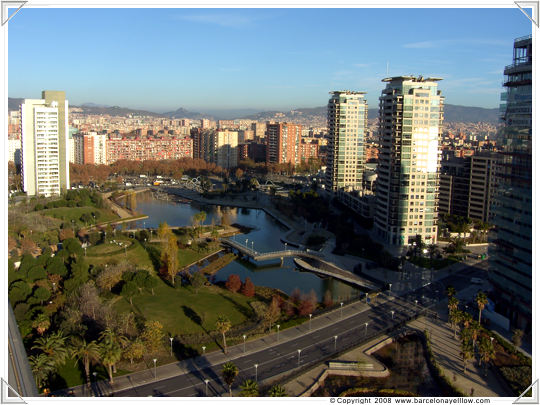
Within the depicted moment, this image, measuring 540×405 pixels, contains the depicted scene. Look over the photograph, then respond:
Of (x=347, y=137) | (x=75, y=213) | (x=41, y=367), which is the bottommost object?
(x=41, y=367)

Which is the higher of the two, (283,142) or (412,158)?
(283,142)

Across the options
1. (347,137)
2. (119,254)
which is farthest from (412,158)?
(119,254)

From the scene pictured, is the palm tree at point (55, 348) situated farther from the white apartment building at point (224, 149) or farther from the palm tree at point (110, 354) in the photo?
the white apartment building at point (224, 149)

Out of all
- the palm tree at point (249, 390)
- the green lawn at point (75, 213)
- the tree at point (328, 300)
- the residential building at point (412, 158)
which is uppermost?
the residential building at point (412, 158)

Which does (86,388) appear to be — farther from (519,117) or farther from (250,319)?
(519,117)

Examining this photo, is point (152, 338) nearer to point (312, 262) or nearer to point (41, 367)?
point (41, 367)
